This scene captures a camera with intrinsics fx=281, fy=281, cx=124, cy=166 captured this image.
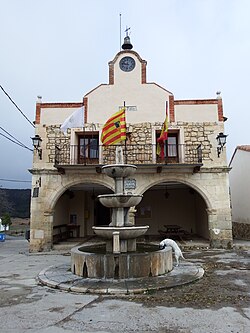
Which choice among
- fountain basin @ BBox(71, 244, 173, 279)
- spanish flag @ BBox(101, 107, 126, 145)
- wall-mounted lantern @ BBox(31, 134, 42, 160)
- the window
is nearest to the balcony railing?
the window

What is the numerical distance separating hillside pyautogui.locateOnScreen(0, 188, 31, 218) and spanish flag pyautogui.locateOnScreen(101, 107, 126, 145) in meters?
26.1

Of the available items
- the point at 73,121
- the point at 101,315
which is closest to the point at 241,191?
the point at 73,121

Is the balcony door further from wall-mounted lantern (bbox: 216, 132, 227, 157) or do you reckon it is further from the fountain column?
the fountain column

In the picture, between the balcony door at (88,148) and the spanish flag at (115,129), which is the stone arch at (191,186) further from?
the balcony door at (88,148)

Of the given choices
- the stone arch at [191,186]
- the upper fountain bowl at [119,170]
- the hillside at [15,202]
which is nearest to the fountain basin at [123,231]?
the upper fountain bowl at [119,170]

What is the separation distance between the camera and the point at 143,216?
1642cm

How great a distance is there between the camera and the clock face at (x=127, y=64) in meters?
12.8

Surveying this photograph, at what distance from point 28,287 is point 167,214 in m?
11.4

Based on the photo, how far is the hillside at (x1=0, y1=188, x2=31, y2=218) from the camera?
33597 millimetres

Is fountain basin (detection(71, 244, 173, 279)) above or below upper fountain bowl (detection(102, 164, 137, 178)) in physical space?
below

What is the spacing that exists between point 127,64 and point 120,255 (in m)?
9.46

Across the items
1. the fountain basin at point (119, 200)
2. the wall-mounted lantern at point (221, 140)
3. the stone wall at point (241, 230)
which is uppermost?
the wall-mounted lantern at point (221, 140)

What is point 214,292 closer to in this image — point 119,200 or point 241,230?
point 119,200

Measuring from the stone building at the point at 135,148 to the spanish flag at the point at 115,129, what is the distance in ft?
4.35
